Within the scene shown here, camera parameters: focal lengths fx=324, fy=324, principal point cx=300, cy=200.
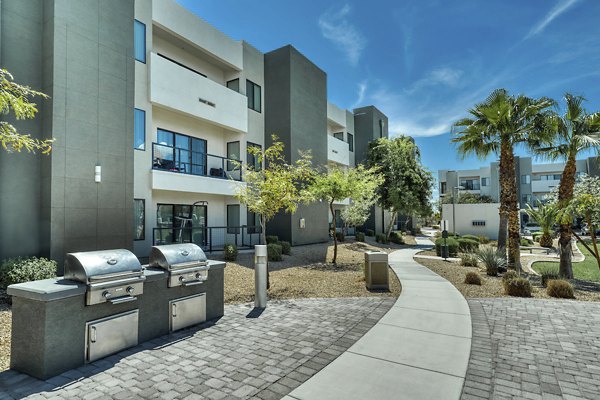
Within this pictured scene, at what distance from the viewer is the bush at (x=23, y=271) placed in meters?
8.06

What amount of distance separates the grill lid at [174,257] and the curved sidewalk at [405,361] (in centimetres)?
310

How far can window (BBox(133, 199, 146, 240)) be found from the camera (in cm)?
1387

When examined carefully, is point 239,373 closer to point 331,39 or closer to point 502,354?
point 502,354

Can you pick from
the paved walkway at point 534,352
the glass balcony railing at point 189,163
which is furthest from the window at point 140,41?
the paved walkway at point 534,352

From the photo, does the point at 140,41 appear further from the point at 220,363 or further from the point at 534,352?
the point at 534,352

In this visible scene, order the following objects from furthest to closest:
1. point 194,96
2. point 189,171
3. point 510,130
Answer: point 189,171 < point 194,96 < point 510,130

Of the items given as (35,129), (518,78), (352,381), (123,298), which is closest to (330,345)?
(352,381)

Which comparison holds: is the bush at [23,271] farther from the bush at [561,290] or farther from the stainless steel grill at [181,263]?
the bush at [561,290]

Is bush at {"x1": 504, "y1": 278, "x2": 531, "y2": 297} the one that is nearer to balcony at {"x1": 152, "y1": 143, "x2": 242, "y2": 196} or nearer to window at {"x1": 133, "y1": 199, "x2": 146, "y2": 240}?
balcony at {"x1": 152, "y1": 143, "x2": 242, "y2": 196}

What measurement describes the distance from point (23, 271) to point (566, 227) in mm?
17674

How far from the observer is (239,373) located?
4344mm

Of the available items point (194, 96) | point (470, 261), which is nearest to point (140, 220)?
point (194, 96)

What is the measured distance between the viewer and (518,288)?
8.88m

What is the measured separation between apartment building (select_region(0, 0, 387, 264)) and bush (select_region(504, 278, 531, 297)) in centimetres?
968
